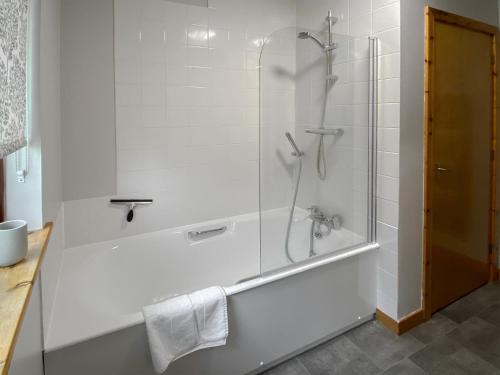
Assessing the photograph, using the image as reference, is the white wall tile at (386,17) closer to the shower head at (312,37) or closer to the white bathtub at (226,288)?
the shower head at (312,37)

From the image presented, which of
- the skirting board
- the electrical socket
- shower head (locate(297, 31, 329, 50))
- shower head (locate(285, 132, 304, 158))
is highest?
shower head (locate(297, 31, 329, 50))

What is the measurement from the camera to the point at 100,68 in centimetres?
201

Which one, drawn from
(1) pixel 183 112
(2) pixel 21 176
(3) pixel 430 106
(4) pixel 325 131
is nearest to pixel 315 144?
(4) pixel 325 131

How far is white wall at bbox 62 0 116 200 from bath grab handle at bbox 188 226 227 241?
67cm

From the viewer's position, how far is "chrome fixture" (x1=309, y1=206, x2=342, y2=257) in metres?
2.14

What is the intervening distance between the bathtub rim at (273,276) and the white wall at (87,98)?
1.00 meters

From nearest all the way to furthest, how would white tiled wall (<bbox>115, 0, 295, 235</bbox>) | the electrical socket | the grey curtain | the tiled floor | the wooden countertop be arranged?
the wooden countertop
the grey curtain
the electrical socket
the tiled floor
white tiled wall (<bbox>115, 0, 295, 235</bbox>)

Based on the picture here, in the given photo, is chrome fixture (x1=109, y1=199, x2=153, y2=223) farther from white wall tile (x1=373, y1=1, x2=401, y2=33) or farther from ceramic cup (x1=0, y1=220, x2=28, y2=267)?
white wall tile (x1=373, y1=1, x2=401, y2=33)

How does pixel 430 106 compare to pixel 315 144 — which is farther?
pixel 315 144

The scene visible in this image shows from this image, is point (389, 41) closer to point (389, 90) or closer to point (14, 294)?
point (389, 90)

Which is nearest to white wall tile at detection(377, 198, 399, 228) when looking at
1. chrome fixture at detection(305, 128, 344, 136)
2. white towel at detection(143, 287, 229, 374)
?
chrome fixture at detection(305, 128, 344, 136)

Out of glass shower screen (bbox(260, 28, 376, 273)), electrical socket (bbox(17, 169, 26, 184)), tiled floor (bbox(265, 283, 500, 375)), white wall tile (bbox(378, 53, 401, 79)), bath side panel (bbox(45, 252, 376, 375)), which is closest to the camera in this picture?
electrical socket (bbox(17, 169, 26, 184))

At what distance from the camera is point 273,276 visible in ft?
5.75

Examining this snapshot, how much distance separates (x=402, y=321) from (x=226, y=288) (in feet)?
4.06
